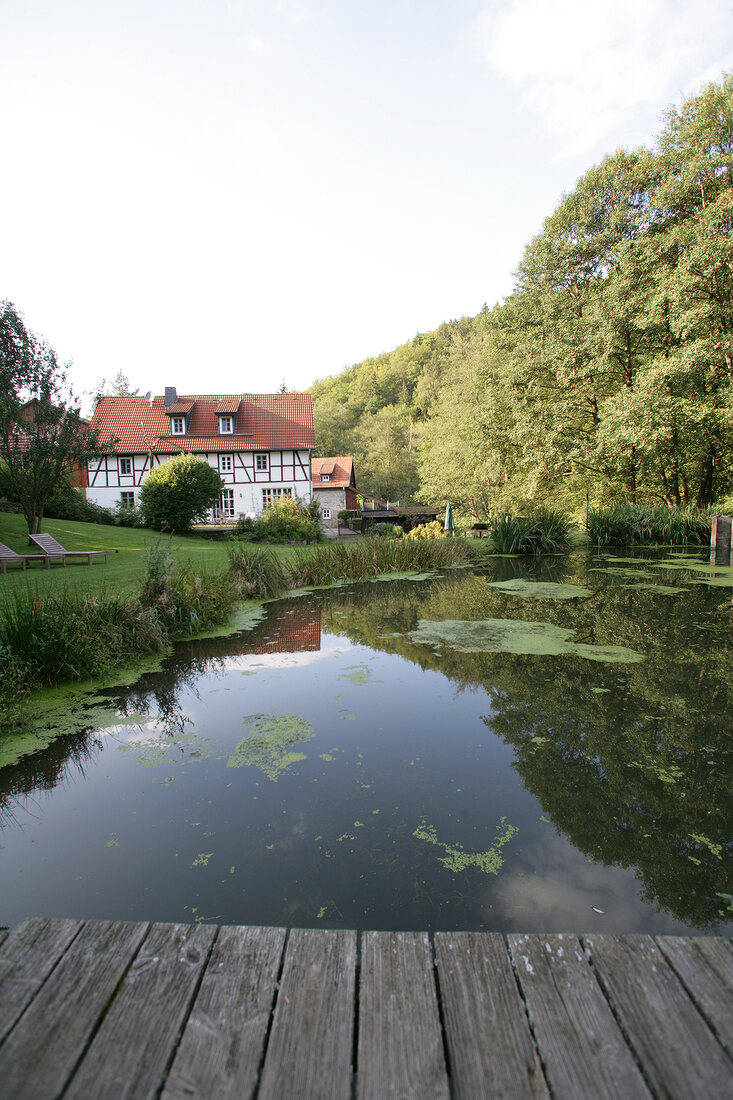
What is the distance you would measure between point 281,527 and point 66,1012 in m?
18.8

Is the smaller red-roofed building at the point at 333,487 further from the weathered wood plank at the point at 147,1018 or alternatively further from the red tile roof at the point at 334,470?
the weathered wood plank at the point at 147,1018

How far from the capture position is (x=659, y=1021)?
1180 millimetres

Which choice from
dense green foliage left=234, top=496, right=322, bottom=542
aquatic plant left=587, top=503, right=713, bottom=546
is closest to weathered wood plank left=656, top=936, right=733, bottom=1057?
aquatic plant left=587, top=503, right=713, bottom=546

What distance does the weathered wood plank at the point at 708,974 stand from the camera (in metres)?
1.18

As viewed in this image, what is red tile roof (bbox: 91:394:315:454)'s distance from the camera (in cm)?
2716

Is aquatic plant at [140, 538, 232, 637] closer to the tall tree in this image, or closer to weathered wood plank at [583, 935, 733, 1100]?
weathered wood plank at [583, 935, 733, 1100]

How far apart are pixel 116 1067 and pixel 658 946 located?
3.96ft

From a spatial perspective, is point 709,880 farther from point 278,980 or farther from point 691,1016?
point 278,980

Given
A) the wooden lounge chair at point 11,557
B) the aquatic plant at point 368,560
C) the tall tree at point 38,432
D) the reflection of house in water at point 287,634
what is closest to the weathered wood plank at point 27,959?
the reflection of house in water at point 287,634

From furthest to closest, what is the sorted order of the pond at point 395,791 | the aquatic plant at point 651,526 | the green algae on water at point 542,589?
the aquatic plant at point 651,526, the green algae on water at point 542,589, the pond at point 395,791

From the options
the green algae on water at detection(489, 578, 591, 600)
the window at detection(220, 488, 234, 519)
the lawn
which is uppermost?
the window at detection(220, 488, 234, 519)

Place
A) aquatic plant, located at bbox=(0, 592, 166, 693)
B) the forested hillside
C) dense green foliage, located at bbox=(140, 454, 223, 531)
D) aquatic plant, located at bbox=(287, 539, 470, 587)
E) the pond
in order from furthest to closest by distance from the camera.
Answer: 1. dense green foliage, located at bbox=(140, 454, 223, 531)
2. the forested hillside
3. aquatic plant, located at bbox=(287, 539, 470, 587)
4. aquatic plant, located at bbox=(0, 592, 166, 693)
5. the pond

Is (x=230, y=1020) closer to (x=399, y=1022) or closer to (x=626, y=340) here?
(x=399, y=1022)

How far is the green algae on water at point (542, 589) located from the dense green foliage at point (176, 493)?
13743 mm
